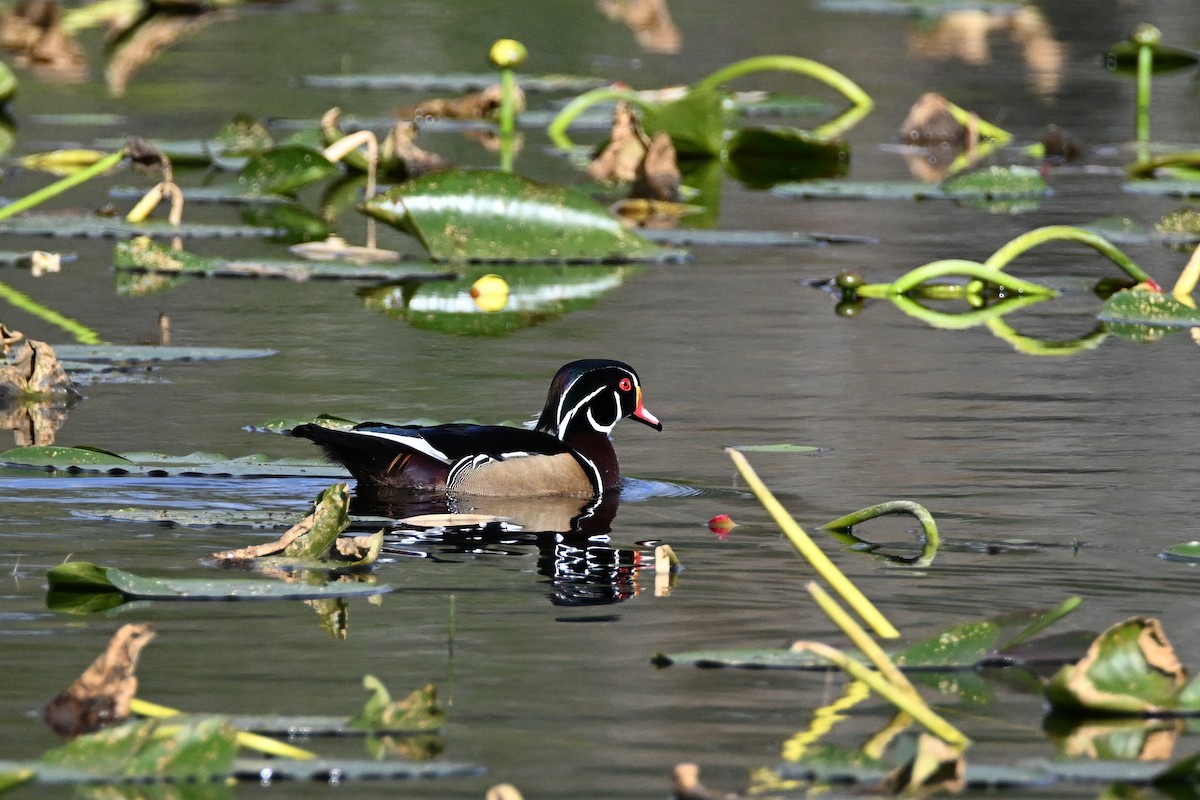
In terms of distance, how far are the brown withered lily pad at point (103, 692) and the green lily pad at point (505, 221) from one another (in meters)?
6.83

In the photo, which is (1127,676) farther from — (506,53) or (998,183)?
(998,183)

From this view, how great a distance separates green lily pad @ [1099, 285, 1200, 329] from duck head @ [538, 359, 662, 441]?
3.27m

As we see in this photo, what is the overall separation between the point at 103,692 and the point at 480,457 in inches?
126

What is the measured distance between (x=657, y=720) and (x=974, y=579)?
1.70m

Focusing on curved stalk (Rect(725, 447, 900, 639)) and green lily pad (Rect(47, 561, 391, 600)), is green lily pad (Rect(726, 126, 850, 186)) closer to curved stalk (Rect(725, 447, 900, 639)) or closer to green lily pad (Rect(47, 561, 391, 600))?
green lily pad (Rect(47, 561, 391, 600))

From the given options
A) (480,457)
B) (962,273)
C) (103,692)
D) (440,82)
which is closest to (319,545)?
(480,457)

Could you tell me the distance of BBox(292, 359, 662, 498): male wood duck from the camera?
7.72 m

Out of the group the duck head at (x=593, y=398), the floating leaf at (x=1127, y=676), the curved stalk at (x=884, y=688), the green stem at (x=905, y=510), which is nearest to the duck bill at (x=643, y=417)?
the duck head at (x=593, y=398)

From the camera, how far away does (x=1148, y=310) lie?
10.8 metres

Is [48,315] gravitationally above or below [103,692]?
below

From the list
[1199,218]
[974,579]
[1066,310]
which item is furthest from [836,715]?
[1199,218]

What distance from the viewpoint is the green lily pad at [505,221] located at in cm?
1159

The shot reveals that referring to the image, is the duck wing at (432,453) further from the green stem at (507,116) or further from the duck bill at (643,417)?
the green stem at (507,116)

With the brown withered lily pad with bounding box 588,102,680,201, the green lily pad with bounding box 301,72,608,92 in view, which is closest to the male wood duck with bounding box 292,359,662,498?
the brown withered lily pad with bounding box 588,102,680,201
